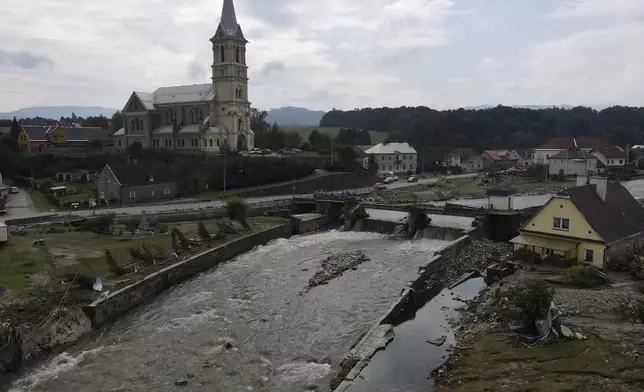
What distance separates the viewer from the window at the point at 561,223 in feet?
99.9

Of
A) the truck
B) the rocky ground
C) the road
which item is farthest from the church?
the truck

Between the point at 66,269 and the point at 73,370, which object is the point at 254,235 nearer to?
the point at 66,269

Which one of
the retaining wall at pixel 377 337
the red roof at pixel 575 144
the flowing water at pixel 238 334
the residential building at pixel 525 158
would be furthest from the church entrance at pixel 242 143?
the residential building at pixel 525 158

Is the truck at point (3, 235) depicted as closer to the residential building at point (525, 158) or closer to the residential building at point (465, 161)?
the residential building at point (465, 161)

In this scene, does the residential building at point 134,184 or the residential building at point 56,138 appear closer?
the residential building at point 134,184

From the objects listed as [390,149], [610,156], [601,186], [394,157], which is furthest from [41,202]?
[610,156]

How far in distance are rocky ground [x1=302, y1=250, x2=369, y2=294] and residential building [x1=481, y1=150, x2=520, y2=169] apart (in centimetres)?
7525

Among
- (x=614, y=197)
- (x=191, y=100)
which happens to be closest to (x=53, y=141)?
(x=191, y=100)

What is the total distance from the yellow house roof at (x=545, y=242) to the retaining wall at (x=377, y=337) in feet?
17.7

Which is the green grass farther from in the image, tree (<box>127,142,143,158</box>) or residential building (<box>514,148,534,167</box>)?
residential building (<box>514,148,534,167</box>)

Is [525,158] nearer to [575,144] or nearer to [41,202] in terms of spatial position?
[575,144]

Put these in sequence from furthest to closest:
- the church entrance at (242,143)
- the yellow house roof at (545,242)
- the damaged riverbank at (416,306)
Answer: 1. the church entrance at (242,143)
2. the yellow house roof at (545,242)
3. the damaged riverbank at (416,306)

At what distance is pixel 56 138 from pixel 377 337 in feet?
291

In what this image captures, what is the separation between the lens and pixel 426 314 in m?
27.1
